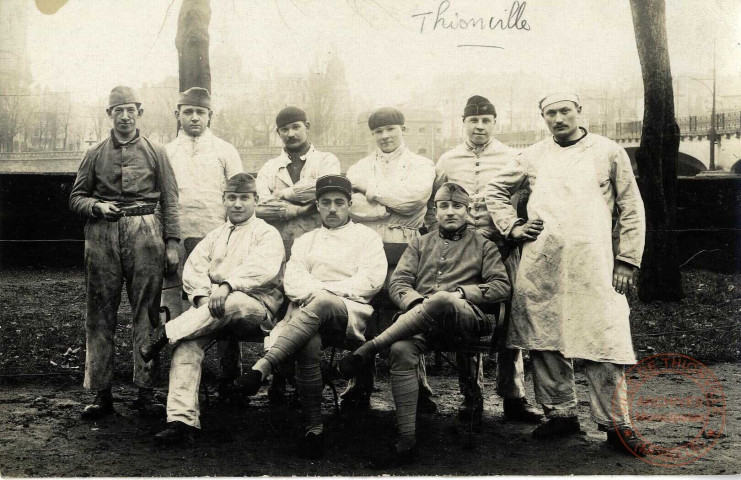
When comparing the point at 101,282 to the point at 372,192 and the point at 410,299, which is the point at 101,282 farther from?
the point at 410,299

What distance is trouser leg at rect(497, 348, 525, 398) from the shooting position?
14.2 ft

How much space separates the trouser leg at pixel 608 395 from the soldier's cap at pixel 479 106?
1.93m

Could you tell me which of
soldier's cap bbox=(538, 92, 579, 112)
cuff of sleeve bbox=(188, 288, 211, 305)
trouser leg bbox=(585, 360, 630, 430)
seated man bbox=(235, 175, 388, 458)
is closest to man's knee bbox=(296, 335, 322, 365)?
seated man bbox=(235, 175, 388, 458)

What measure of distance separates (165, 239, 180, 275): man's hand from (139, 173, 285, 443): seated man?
12.3 inches

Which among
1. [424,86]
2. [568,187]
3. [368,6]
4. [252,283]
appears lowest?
[252,283]

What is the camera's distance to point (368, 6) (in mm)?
4820

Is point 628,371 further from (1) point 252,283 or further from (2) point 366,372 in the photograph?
(1) point 252,283

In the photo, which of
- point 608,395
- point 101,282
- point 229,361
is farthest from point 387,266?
point 101,282

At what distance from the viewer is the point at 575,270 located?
3.91 metres

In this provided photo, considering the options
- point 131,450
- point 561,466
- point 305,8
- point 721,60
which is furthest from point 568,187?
point 131,450

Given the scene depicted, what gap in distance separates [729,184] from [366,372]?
3.23 meters

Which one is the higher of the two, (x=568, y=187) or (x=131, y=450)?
(x=568, y=187)

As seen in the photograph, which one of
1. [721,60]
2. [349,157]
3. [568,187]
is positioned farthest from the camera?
[349,157]

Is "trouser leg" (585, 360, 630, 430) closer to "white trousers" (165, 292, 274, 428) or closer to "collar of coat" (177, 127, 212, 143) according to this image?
"white trousers" (165, 292, 274, 428)
